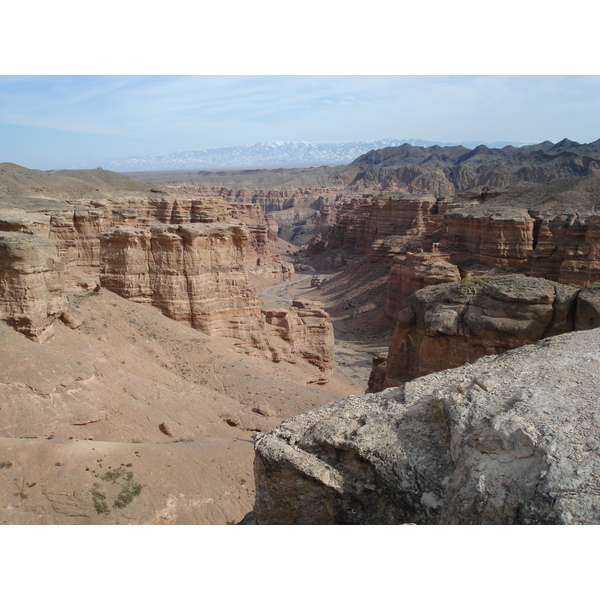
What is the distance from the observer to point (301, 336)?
81.6 ft

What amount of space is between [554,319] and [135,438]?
35.9ft

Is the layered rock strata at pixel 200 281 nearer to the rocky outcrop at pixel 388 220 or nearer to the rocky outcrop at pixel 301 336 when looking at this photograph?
the rocky outcrop at pixel 301 336

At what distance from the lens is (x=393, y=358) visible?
15.4 metres

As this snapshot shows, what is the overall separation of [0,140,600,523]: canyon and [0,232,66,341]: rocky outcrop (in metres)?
0.05

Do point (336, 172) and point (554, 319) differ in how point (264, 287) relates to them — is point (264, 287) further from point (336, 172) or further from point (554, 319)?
point (336, 172)

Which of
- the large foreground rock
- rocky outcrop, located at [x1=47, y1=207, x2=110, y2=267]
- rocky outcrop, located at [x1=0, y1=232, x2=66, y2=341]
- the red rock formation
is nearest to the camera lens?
the large foreground rock

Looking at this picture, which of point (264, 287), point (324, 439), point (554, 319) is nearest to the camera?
point (324, 439)

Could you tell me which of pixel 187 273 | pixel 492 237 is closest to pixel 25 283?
pixel 187 273

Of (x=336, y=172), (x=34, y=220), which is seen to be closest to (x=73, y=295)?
(x=34, y=220)

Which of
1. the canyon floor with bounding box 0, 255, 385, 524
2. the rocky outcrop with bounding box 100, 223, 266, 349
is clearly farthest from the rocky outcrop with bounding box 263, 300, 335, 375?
the canyon floor with bounding box 0, 255, 385, 524

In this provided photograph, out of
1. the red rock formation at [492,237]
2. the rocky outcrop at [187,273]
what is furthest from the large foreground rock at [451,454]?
the red rock formation at [492,237]

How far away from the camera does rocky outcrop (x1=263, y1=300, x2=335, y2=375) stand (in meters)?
24.1

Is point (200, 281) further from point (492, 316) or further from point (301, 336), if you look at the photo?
point (492, 316)

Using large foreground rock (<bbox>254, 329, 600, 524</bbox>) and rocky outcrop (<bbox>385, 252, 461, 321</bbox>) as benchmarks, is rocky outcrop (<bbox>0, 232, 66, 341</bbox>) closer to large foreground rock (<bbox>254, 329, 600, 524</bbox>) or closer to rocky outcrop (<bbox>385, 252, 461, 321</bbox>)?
large foreground rock (<bbox>254, 329, 600, 524</bbox>)
